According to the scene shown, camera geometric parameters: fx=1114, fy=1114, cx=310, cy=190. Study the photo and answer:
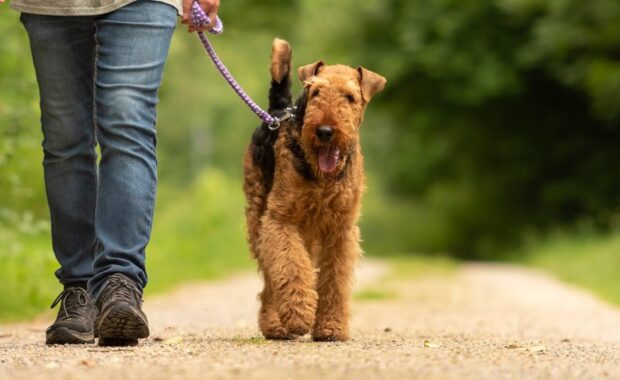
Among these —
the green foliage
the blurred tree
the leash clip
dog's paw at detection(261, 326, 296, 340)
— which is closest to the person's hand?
the leash clip

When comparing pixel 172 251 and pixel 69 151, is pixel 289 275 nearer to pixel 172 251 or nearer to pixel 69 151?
pixel 69 151

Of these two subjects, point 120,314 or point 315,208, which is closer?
point 120,314

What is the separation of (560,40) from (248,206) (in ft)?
43.5

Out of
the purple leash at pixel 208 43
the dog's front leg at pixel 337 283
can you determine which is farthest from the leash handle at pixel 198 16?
the dog's front leg at pixel 337 283

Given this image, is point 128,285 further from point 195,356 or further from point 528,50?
point 528,50

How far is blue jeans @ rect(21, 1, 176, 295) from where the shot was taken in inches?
163

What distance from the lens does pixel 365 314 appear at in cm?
710

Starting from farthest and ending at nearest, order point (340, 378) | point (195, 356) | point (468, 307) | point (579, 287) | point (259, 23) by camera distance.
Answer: point (259, 23) < point (579, 287) < point (468, 307) < point (195, 356) < point (340, 378)

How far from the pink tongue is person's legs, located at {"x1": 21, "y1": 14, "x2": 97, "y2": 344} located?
0.94 meters

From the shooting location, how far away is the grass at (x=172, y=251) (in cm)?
648

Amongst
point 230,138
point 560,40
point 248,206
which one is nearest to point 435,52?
point 560,40

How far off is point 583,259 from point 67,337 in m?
11.5

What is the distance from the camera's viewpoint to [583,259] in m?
15.0

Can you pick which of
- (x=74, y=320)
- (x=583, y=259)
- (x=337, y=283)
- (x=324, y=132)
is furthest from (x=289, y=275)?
(x=583, y=259)
